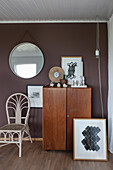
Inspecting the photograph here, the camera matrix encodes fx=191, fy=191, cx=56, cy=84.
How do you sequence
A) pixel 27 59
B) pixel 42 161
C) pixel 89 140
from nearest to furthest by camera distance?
pixel 42 161, pixel 89 140, pixel 27 59

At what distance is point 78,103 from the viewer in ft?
10.7

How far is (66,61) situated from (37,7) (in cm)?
117

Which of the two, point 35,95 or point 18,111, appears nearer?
point 18,111

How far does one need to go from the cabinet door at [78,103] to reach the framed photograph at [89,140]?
0.11 m

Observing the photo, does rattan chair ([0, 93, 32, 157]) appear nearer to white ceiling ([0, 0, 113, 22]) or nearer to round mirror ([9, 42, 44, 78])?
round mirror ([9, 42, 44, 78])

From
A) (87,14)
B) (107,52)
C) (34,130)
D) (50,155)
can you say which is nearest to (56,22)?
(87,14)

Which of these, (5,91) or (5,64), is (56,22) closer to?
(5,64)

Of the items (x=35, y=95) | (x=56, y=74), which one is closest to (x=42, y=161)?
(x=35, y=95)

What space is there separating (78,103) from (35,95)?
3.25 feet

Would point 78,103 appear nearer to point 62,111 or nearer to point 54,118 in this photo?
point 62,111

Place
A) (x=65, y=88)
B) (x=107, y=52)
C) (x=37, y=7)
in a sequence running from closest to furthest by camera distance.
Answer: (x=37, y=7) → (x=65, y=88) → (x=107, y=52)

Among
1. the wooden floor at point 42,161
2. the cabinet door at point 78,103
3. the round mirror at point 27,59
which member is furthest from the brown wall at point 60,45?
the wooden floor at point 42,161

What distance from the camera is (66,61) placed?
3744 mm

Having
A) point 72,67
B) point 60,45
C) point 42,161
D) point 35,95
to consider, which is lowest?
point 42,161
